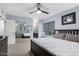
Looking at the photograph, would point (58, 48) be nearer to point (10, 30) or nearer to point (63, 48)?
point (63, 48)

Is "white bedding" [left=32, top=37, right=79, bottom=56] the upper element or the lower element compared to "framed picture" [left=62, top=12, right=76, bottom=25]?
lower

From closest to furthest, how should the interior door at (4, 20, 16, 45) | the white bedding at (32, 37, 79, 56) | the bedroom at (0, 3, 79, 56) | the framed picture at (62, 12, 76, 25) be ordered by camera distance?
the white bedding at (32, 37, 79, 56)
the bedroom at (0, 3, 79, 56)
the framed picture at (62, 12, 76, 25)
the interior door at (4, 20, 16, 45)

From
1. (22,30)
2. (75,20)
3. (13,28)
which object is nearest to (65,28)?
(75,20)

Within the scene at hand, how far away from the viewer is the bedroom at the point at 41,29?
254cm

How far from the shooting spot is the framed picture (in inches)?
194

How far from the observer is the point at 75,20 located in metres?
4.80

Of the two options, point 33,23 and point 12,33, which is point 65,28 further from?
point 33,23

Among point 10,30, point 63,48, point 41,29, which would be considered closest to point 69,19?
point 63,48

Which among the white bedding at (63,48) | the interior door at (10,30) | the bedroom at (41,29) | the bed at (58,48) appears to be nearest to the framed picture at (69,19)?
the bedroom at (41,29)

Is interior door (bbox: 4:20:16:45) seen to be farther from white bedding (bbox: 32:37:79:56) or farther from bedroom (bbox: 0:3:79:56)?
white bedding (bbox: 32:37:79:56)

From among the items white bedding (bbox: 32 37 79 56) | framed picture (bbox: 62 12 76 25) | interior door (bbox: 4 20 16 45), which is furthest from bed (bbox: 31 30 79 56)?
interior door (bbox: 4 20 16 45)

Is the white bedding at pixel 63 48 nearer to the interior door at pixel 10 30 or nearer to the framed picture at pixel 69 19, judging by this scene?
the framed picture at pixel 69 19

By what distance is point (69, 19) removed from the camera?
17.2ft

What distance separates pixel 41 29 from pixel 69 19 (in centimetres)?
621
